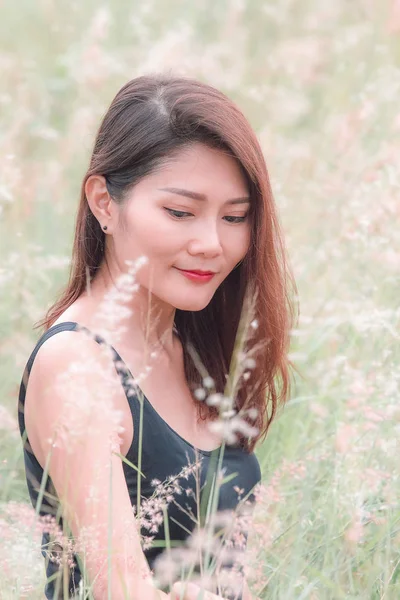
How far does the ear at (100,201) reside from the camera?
1.88m

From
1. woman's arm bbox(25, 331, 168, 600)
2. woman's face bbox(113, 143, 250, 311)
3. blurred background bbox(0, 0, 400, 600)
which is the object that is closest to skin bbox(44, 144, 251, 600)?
woman's face bbox(113, 143, 250, 311)

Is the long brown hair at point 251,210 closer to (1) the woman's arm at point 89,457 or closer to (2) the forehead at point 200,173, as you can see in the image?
(2) the forehead at point 200,173

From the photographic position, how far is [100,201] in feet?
6.27

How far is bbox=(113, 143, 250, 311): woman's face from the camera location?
1.78 metres

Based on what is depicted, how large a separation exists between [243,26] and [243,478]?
4.06 metres

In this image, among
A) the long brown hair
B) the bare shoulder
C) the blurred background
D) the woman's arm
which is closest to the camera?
the woman's arm

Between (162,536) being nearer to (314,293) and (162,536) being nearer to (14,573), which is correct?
(14,573)

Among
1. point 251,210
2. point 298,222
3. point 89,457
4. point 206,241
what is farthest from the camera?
point 298,222

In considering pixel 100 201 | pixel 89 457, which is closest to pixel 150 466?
pixel 89 457

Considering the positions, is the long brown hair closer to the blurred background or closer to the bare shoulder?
the blurred background

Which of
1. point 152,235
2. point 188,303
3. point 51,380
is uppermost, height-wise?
point 152,235

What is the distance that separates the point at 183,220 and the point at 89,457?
48 centimetres

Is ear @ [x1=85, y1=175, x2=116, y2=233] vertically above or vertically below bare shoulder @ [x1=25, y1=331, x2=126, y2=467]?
above

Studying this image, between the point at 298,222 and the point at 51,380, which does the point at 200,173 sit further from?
the point at 298,222
